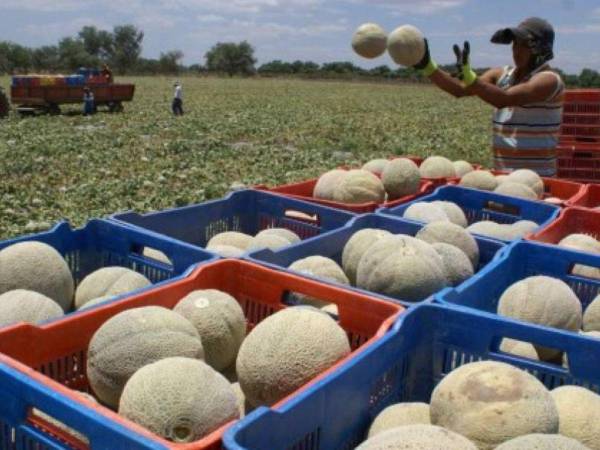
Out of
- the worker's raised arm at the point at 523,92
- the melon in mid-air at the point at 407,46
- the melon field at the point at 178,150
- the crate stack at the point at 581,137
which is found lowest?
the melon field at the point at 178,150

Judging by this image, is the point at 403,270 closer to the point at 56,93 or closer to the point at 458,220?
the point at 458,220

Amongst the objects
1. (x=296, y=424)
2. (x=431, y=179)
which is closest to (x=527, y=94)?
(x=431, y=179)

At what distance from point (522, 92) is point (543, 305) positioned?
2705mm

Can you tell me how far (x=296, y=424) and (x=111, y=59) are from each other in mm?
95159

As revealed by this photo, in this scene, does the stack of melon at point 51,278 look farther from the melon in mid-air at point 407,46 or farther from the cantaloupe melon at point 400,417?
the melon in mid-air at point 407,46

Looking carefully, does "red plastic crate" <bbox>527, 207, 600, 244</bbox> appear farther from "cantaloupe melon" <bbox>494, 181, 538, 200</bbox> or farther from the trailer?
the trailer

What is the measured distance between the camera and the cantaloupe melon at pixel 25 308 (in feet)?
8.67

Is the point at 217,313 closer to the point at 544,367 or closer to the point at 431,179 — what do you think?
the point at 544,367

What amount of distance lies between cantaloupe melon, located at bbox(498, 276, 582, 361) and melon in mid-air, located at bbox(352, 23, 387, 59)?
129 inches

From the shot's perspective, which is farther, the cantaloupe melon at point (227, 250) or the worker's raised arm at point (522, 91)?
the worker's raised arm at point (522, 91)

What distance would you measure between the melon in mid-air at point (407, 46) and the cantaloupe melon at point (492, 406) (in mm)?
3898

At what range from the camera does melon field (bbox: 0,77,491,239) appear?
28.8 ft

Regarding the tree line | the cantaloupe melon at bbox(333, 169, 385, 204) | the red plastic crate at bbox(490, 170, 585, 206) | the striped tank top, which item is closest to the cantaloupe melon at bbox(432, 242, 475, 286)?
the cantaloupe melon at bbox(333, 169, 385, 204)

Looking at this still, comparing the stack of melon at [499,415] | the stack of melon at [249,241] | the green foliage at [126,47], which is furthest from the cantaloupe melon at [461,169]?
the green foliage at [126,47]
